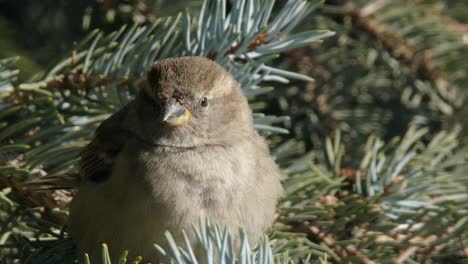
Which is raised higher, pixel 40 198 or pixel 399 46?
pixel 399 46

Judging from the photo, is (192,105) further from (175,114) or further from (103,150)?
(103,150)

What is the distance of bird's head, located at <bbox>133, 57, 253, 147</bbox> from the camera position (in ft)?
8.54

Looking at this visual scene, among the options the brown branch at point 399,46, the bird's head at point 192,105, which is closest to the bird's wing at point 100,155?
the bird's head at point 192,105

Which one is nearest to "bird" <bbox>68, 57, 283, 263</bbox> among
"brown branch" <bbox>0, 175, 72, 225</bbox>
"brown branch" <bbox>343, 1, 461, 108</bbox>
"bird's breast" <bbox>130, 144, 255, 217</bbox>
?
"bird's breast" <bbox>130, 144, 255, 217</bbox>

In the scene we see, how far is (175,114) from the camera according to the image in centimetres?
262

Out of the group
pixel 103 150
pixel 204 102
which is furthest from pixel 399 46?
pixel 103 150

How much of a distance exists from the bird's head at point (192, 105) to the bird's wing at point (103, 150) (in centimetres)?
11

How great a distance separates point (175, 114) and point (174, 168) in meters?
0.20

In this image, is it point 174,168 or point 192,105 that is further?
point 192,105

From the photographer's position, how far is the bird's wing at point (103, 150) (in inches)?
107

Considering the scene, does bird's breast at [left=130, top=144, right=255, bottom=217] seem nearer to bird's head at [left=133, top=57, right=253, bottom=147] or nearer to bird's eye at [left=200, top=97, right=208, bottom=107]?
bird's head at [left=133, top=57, right=253, bottom=147]

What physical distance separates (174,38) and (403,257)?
1.16 m

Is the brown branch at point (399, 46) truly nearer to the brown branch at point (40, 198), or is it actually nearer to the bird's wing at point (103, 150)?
the bird's wing at point (103, 150)

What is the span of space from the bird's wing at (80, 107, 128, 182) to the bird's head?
0.11 meters
